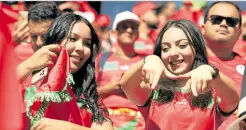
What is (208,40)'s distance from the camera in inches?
147

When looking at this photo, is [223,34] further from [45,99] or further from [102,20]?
[45,99]

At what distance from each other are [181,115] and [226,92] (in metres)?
0.20

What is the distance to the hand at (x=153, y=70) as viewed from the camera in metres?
2.88

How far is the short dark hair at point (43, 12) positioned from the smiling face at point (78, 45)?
1.28 feet

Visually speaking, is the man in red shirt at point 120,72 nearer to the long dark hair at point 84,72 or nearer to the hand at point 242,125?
the long dark hair at point 84,72

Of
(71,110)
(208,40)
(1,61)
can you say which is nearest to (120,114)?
(208,40)

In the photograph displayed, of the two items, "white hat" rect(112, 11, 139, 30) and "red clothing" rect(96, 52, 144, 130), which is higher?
"white hat" rect(112, 11, 139, 30)

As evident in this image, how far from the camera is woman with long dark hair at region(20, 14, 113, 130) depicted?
9.80ft

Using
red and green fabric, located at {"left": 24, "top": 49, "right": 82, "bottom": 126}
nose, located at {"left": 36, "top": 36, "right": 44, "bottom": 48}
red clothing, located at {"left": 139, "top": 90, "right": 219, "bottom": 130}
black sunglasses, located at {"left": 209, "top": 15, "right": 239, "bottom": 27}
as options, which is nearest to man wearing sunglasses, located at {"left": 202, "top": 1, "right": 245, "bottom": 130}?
black sunglasses, located at {"left": 209, "top": 15, "right": 239, "bottom": 27}

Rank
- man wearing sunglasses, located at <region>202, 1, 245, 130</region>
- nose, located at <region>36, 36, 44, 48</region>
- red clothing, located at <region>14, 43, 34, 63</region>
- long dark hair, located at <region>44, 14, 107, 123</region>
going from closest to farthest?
1. long dark hair, located at <region>44, 14, 107, 123</region>
2. nose, located at <region>36, 36, 44, 48</region>
3. red clothing, located at <region>14, 43, 34, 63</region>
4. man wearing sunglasses, located at <region>202, 1, 245, 130</region>

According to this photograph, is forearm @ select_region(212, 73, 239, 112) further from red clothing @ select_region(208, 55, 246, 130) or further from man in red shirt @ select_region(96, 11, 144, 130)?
man in red shirt @ select_region(96, 11, 144, 130)

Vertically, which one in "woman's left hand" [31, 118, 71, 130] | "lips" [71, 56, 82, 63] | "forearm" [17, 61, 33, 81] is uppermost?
"lips" [71, 56, 82, 63]

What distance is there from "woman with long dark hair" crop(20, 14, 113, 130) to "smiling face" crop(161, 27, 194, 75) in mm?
280

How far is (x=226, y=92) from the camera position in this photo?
311 centimetres
